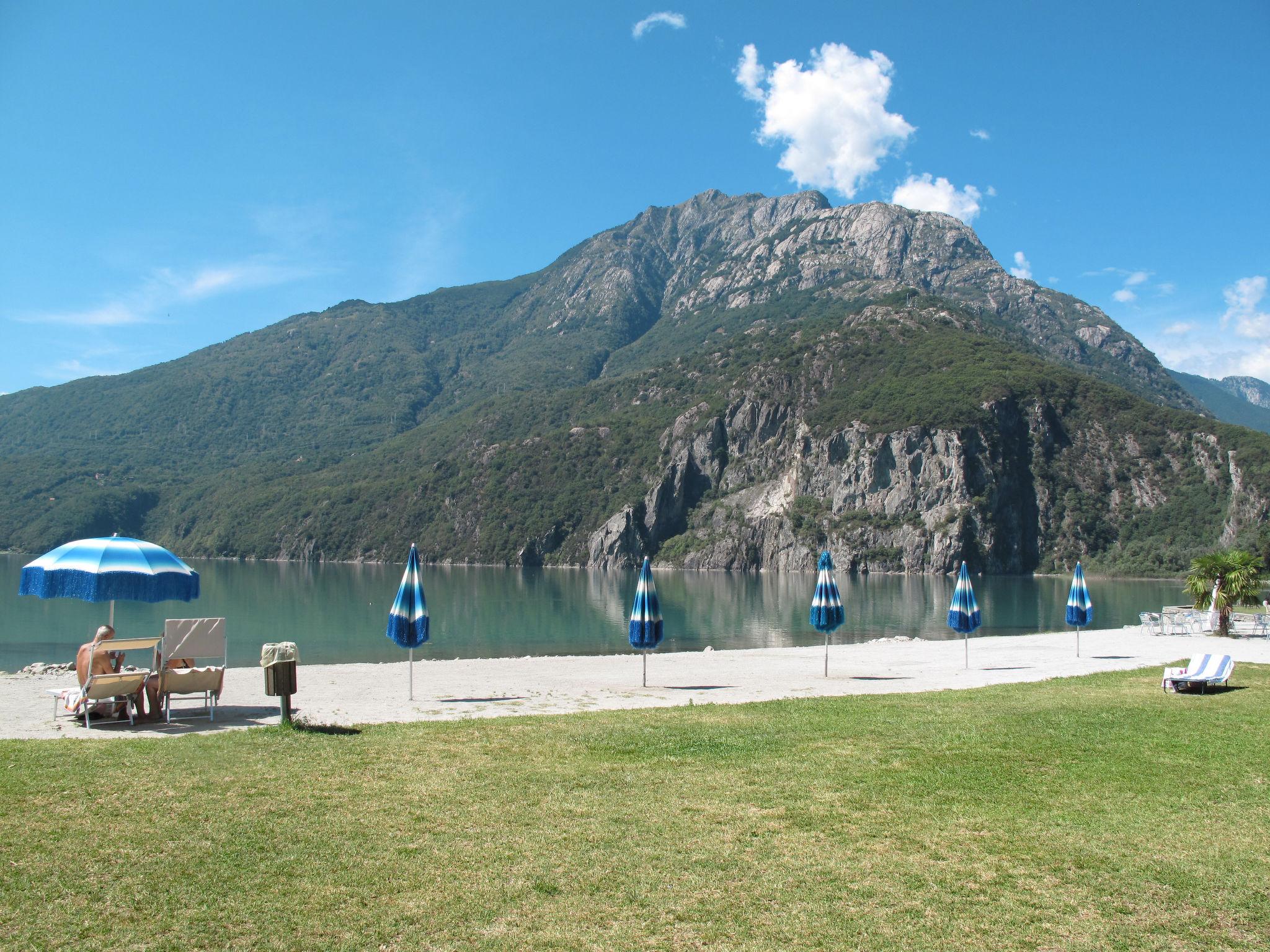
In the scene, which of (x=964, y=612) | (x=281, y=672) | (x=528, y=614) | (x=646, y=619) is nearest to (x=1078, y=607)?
(x=964, y=612)

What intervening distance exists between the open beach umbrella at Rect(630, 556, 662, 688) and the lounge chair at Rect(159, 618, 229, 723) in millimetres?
7465

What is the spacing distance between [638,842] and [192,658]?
922 cm

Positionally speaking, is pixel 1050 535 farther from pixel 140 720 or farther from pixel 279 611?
pixel 140 720

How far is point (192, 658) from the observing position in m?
12.7

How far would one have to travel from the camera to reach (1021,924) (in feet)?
16.2

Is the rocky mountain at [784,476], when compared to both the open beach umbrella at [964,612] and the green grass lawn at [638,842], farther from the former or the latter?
the green grass lawn at [638,842]

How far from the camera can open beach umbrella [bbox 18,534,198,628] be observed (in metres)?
12.1

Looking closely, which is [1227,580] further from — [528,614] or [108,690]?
[528,614]

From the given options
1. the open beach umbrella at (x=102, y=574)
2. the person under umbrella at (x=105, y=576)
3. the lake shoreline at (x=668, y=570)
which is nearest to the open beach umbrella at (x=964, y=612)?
the person under umbrella at (x=105, y=576)

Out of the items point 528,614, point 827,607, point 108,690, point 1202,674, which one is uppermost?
point 827,607

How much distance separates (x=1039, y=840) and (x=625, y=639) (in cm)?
3308

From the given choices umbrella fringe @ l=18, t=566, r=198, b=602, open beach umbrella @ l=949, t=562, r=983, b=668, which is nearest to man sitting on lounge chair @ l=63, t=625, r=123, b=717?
umbrella fringe @ l=18, t=566, r=198, b=602

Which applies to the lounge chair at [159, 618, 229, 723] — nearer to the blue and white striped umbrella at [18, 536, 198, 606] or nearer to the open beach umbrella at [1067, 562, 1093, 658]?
the blue and white striped umbrella at [18, 536, 198, 606]

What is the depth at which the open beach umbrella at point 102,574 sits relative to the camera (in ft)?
39.7
